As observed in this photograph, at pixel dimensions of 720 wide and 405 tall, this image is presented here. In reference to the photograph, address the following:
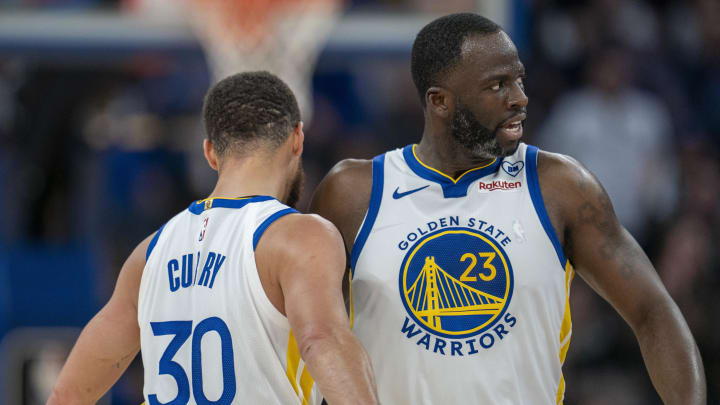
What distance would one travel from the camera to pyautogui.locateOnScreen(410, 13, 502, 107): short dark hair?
3.66 metres

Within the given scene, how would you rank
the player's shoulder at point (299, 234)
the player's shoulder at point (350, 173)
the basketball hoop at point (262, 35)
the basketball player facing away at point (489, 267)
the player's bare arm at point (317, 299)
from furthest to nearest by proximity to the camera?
the basketball hoop at point (262, 35) < the player's shoulder at point (350, 173) < the basketball player facing away at point (489, 267) < the player's shoulder at point (299, 234) < the player's bare arm at point (317, 299)

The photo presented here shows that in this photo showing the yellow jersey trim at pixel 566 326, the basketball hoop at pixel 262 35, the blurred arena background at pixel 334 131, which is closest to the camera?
the yellow jersey trim at pixel 566 326

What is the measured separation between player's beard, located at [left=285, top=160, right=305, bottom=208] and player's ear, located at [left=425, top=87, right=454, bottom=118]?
53 centimetres

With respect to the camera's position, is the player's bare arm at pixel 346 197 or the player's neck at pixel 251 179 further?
the player's bare arm at pixel 346 197

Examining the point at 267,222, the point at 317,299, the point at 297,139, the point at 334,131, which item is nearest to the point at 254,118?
the point at 297,139

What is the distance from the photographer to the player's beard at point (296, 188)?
3703 millimetres

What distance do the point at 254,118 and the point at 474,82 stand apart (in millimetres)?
783

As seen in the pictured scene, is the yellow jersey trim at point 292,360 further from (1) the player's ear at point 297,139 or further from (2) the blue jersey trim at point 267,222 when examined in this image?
(1) the player's ear at point 297,139

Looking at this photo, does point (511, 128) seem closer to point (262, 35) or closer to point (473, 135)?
point (473, 135)

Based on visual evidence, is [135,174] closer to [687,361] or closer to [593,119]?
[593,119]

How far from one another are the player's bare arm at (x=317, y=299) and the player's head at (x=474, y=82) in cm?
67

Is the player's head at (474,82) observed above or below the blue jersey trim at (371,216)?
above

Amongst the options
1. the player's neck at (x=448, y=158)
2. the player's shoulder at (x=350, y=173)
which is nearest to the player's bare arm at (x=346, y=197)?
the player's shoulder at (x=350, y=173)

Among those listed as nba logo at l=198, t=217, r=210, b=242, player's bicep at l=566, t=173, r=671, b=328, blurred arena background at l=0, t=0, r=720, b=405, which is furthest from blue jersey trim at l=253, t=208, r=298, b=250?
blurred arena background at l=0, t=0, r=720, b=405
